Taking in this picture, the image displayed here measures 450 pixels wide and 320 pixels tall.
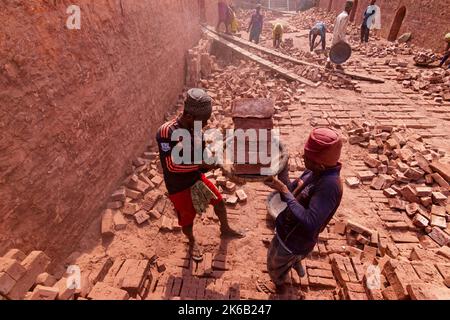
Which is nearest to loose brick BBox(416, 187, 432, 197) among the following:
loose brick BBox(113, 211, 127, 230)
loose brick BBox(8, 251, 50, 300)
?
loose brick BBox(113, 211, 127, 230)

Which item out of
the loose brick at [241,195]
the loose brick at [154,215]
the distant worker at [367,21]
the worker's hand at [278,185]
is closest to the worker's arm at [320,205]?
the worker's hand at [278,185]

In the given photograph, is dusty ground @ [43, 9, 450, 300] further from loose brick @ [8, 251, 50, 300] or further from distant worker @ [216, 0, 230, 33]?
distant worker @ [216, 0, 230, 33]

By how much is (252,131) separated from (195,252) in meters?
1.90

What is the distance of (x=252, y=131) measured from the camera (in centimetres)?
284

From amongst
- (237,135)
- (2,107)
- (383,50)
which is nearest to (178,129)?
(237,135)

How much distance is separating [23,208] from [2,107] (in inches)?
40.2

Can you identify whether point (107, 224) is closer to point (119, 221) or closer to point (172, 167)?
point (119, 221)

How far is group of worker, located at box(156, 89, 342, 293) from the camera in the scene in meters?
2.12

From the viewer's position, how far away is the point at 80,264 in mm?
3250

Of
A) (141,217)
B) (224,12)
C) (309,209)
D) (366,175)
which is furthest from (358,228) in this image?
(224,12)

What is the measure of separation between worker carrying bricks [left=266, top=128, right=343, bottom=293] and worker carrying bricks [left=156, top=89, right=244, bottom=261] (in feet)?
3.11

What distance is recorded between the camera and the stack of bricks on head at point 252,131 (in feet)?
8.82

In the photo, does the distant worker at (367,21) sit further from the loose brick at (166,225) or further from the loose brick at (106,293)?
the loose brick at (106,293)

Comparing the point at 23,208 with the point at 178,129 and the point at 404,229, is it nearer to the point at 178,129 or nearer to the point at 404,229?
the point at 178,129
